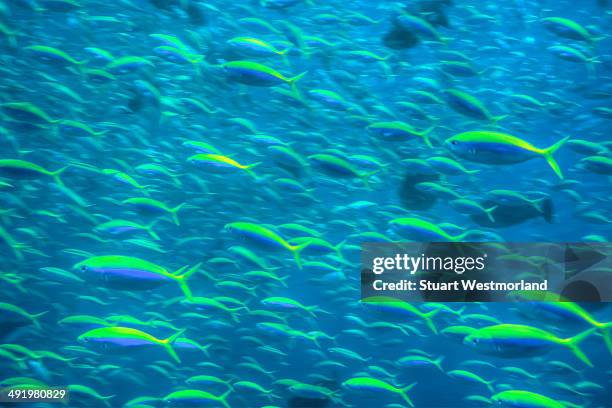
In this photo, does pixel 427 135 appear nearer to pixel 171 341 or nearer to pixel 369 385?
pixel 369 385

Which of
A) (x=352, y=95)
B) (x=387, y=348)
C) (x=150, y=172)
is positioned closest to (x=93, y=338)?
(x=150, y=172)

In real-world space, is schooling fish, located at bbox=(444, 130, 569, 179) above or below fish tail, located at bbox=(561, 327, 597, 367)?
above

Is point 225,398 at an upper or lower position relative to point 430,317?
lower

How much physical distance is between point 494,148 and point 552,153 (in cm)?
35

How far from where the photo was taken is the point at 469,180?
101 inches

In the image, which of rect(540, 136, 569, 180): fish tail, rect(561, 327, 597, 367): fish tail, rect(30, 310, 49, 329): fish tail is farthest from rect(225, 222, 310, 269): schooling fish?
rect(561, 327, 597, 367): fish tail

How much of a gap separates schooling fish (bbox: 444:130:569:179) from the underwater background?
0.9 inches

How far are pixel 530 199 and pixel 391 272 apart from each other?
0.84 metres

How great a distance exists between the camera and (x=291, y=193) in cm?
260

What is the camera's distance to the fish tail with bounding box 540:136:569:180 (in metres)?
2.54

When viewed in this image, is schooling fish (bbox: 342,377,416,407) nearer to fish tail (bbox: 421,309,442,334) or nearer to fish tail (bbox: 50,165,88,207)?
fish tail (bbox: 421,309,442,334)

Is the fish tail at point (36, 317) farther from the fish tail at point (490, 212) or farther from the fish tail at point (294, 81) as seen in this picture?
the fish tail at point (490, 212)

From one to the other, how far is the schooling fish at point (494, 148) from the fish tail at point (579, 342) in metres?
0.91

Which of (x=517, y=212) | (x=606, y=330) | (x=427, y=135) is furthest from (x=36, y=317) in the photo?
(x=606, y=330)
